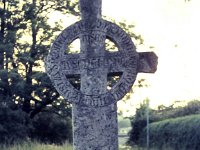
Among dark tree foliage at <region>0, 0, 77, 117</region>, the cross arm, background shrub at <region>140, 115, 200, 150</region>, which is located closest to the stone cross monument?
the cross arm

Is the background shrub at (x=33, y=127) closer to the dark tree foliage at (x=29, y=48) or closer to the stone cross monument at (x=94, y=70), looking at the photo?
the dark tree foliage at (x=29, y=48)

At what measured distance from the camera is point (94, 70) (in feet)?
24.1

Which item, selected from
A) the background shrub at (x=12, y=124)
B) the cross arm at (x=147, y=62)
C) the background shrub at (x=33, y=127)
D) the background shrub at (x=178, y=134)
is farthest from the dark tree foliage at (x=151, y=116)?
the cross arm at (x=147, y=62)

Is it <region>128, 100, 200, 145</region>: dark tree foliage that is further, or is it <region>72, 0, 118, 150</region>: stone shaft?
<region>128, 100, 200, 145</region>: dark tree foliage

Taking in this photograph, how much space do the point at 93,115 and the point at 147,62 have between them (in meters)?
0.97

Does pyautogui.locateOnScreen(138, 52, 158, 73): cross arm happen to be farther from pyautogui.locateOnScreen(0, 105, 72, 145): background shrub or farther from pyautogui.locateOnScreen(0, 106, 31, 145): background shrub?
pyautogui.locateOnScreen(0, 106, 31, 145): background shrub

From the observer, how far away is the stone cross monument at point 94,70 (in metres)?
7.15

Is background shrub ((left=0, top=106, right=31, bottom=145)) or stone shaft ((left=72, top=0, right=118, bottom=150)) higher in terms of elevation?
stone shaft ((left=72, top=0, right=118, bottom=150))

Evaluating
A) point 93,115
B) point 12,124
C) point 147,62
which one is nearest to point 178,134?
point 12,124

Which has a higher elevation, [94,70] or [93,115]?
[94,70]

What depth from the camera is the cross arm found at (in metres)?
7.27

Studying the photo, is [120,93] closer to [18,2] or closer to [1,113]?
[1,113]

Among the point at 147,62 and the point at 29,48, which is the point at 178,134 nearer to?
the point at 29,48

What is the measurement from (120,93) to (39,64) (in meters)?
24.2
